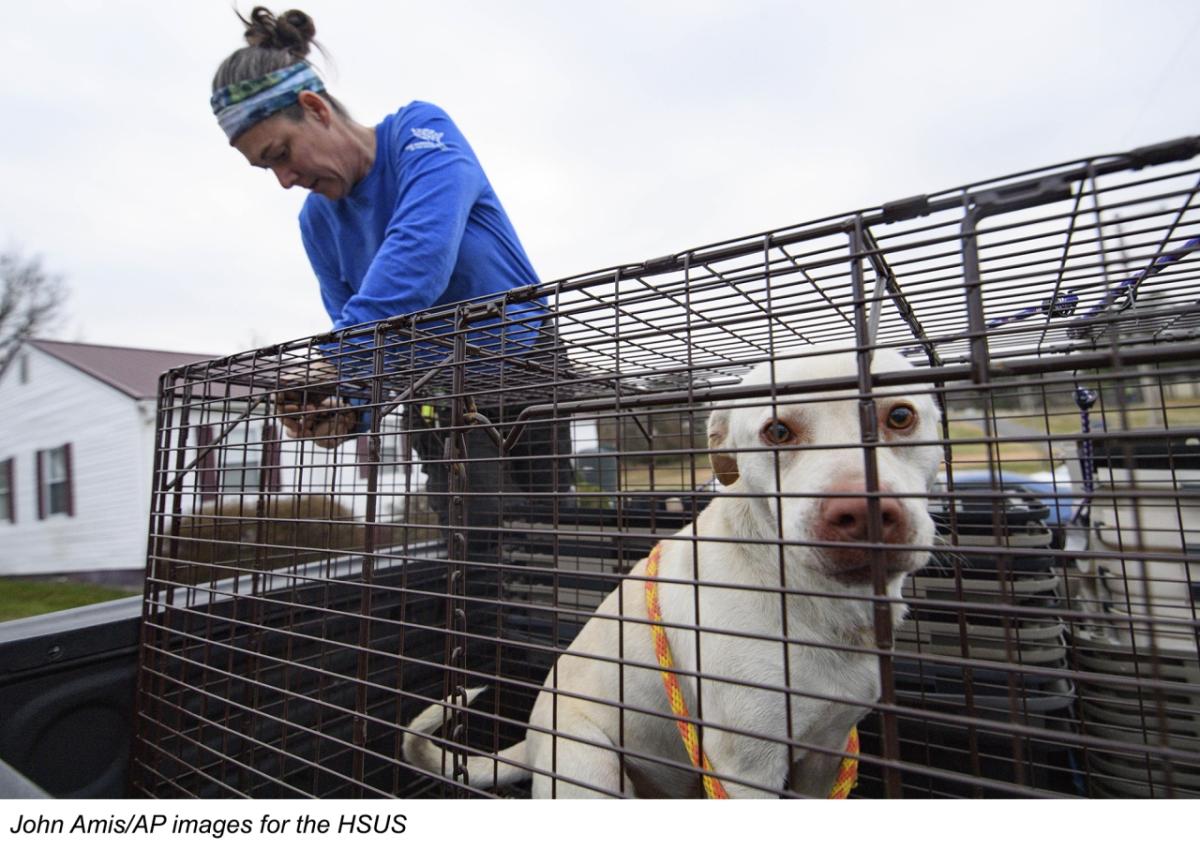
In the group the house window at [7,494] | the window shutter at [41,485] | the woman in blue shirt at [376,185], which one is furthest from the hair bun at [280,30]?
the house window at [7,494]

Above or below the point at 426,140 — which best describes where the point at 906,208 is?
below

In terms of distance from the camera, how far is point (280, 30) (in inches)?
86.4

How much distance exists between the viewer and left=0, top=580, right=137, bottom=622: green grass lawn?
26.3 ft

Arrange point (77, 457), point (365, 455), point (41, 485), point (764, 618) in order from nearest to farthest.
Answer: point (764, 618) < point (365, 455) < point (77, 457) < point (41, 485)

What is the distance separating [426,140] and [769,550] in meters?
2.03

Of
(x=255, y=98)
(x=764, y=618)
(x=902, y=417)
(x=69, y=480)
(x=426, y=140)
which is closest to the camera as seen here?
(x=902, y=417)

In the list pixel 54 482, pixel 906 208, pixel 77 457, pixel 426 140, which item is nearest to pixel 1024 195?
pixel 906 208

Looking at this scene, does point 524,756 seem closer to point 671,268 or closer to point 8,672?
point 8,672

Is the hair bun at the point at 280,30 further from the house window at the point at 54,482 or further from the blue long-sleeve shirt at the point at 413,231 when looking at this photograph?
the house window at the point at 54,482

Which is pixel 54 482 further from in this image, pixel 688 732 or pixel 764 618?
pixel 764 618

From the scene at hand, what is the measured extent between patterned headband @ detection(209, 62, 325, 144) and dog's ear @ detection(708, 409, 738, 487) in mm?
2082

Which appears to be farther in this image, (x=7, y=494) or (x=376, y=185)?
(x=7, y=494)

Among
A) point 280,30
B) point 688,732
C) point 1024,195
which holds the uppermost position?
point 280,30
